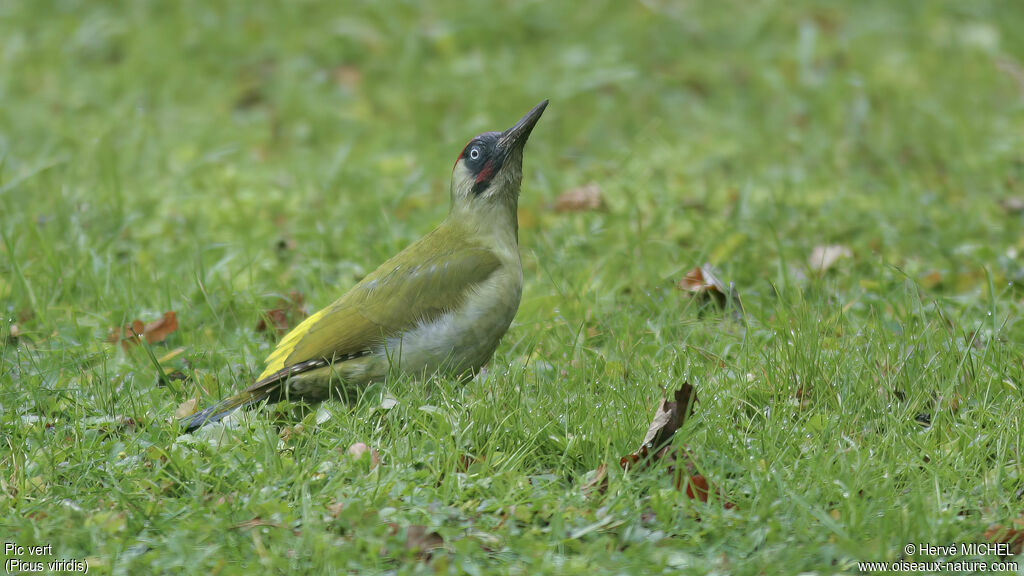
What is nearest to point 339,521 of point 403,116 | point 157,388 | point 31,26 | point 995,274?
point 157,388

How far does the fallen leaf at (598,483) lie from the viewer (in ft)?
11.7

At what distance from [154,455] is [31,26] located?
6475 mm

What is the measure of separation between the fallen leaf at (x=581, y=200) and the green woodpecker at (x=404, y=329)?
1960mm

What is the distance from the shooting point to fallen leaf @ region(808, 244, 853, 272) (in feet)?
18.5

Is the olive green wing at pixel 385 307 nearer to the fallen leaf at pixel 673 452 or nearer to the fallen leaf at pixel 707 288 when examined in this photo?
the fallen leaf at pixel 673 452

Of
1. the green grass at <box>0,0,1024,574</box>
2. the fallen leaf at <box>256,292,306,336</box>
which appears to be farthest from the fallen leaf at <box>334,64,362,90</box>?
the fallen leaf at <box>256,292,306,336</box>

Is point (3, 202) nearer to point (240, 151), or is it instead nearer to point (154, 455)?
point (240, 151)

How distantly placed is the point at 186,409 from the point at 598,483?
1.54 m

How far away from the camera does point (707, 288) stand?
17.1 ft

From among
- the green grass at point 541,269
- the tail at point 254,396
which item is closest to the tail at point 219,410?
the tail at point 254,396

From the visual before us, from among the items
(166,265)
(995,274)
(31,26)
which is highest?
(31,26)

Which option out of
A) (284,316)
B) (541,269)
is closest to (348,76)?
(541,269)

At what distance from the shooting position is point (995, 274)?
5.46 metres

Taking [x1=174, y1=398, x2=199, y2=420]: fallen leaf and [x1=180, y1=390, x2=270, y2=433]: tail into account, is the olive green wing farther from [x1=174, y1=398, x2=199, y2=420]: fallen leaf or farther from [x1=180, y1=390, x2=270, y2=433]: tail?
[x1=174, y1=398, x2=199, y2=420]: fallen leaf
